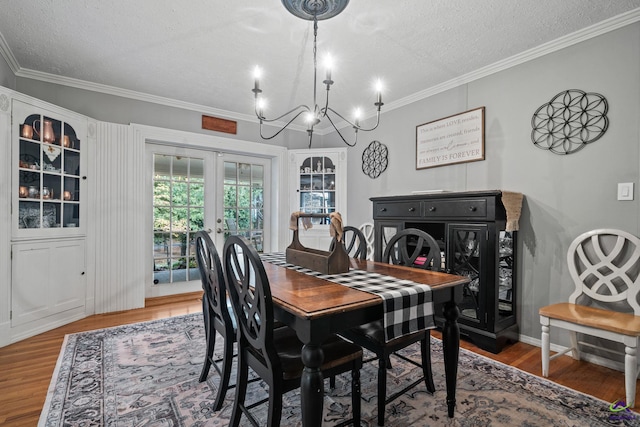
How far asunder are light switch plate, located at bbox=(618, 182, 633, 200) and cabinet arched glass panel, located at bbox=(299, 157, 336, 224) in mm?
3024

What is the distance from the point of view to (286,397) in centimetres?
183

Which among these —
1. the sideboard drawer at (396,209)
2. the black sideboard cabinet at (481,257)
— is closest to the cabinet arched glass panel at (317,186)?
the sideboard drawer at (396,209)

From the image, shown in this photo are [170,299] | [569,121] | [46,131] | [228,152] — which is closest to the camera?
[569,121]

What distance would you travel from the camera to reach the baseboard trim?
3709 mm

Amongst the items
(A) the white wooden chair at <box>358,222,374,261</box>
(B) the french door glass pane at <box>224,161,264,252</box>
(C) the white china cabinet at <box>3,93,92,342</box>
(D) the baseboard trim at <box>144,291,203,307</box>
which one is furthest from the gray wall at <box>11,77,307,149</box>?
(D) the baseboard trim at <box>144,291,203,307</box>

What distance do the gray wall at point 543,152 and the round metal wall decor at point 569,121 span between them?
5 cm

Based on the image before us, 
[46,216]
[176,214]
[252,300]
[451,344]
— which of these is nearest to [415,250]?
[451,344]

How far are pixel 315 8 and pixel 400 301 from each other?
5.95 ft

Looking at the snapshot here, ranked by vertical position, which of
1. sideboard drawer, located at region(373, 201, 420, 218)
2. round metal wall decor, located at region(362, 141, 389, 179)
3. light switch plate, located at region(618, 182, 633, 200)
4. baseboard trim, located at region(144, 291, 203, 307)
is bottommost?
baseboard trim, located at region(144, 291, 203, 307)

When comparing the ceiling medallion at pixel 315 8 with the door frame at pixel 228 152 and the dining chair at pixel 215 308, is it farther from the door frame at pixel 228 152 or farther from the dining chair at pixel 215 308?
the door frame at pixel 228 152

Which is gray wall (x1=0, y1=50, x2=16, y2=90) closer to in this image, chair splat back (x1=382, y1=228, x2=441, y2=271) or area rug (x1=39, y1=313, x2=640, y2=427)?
area rug (x1=39, y1=313, x2=640, y2=427)

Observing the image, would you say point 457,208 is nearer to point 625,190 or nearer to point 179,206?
point 625,190

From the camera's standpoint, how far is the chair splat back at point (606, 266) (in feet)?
6.63

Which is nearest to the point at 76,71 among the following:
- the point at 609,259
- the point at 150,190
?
the point at 150,190
